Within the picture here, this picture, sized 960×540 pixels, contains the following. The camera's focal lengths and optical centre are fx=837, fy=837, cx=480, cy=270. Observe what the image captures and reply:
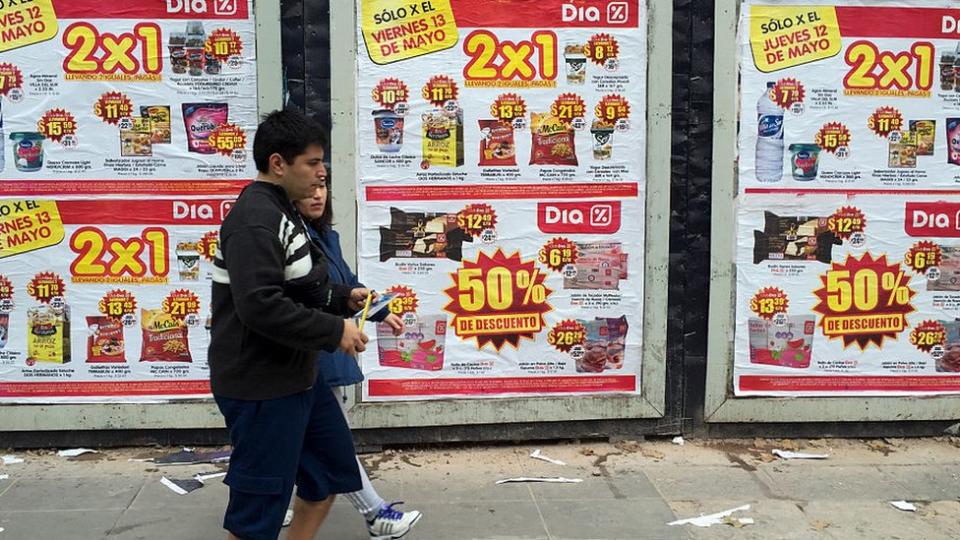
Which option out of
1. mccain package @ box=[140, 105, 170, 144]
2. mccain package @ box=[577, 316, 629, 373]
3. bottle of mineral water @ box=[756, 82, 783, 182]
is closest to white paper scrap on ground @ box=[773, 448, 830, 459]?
mccain package @ box=[577, 316, 629, 373]

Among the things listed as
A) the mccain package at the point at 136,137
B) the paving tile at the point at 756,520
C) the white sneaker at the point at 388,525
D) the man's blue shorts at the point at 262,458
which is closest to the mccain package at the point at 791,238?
the paving tile at the point at 756,520

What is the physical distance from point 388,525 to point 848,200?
3403 mm

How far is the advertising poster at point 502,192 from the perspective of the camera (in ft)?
16.1

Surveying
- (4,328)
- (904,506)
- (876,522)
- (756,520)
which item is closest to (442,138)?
(756,520)

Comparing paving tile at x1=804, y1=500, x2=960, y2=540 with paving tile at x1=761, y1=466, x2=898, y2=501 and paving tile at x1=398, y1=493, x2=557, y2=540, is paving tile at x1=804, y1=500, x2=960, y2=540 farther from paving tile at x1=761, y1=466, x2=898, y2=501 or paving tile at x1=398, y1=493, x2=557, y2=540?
paving tile at x1=398, y1=493, x2=557, y2=540

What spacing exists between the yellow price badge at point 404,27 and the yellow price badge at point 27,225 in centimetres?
207

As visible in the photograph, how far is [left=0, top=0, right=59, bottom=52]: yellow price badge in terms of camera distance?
4734 mm

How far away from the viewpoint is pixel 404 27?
4.86 metres

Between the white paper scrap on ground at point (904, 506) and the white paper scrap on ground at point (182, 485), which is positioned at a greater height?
the white paper scrap on ground at point (182, 485)

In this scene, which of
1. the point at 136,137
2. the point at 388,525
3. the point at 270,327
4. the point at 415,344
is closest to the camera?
the point at 270,327

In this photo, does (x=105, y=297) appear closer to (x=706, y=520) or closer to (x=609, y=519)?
(x=609, y=519)

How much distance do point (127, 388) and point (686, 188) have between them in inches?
140

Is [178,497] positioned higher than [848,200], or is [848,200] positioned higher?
[848,200]

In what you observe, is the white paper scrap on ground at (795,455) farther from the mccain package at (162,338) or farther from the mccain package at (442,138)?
the mccain package at (162,338)
